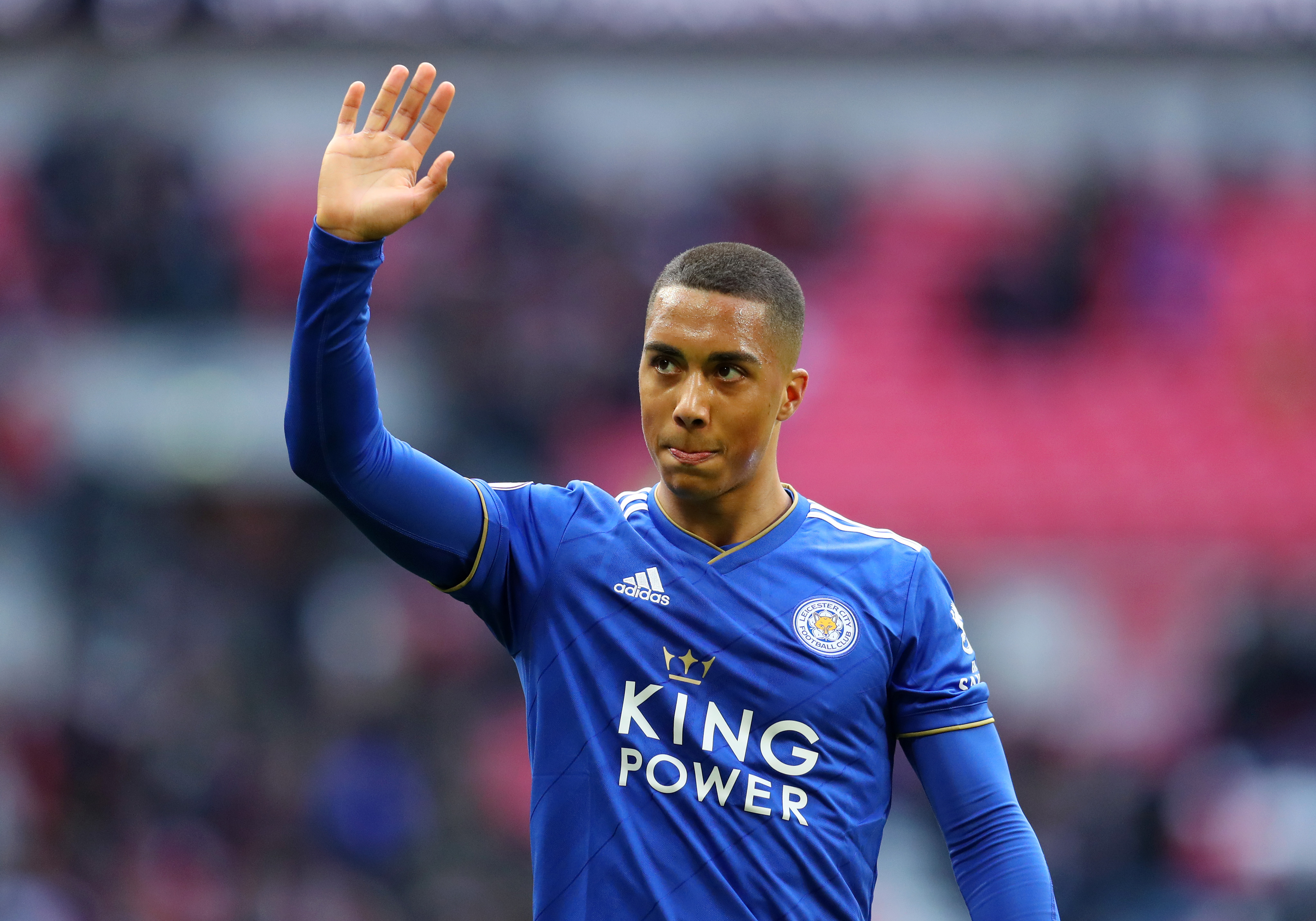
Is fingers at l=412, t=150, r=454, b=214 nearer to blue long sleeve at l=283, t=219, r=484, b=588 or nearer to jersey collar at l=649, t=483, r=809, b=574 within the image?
blue long sleeve at l=283, t=219, r=484, b=588

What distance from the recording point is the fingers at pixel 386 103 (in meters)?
2.88

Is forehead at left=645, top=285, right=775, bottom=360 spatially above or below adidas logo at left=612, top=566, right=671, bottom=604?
above

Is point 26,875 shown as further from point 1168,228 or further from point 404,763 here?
point 1168,228

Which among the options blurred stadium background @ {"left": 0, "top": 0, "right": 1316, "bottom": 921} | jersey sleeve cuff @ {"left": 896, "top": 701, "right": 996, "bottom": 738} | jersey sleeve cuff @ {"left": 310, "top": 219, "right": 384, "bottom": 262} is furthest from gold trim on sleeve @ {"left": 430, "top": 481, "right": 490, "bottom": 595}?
blurred stadium background @ {"left": 0, "top": 0, "right": 1316, "bottom": 921}

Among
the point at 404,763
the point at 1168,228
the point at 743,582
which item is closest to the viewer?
the point at 743,582

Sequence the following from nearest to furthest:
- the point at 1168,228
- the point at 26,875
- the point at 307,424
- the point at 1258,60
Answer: the point at 307,424, the point at 26,875, the point at 1168,228, the point at 1258,60

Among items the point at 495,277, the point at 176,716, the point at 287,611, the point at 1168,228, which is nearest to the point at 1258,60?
the point at 1168,228

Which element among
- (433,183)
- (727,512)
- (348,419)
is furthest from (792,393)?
(348,419)

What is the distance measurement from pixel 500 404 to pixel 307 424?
939 centimetres

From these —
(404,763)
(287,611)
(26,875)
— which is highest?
(287,611)

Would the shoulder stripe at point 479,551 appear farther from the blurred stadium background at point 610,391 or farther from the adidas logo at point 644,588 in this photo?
the blurred stadium background at point 610,391

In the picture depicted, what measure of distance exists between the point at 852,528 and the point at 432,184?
123 cm

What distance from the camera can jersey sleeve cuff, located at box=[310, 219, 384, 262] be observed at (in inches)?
107

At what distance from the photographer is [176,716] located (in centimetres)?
1048
